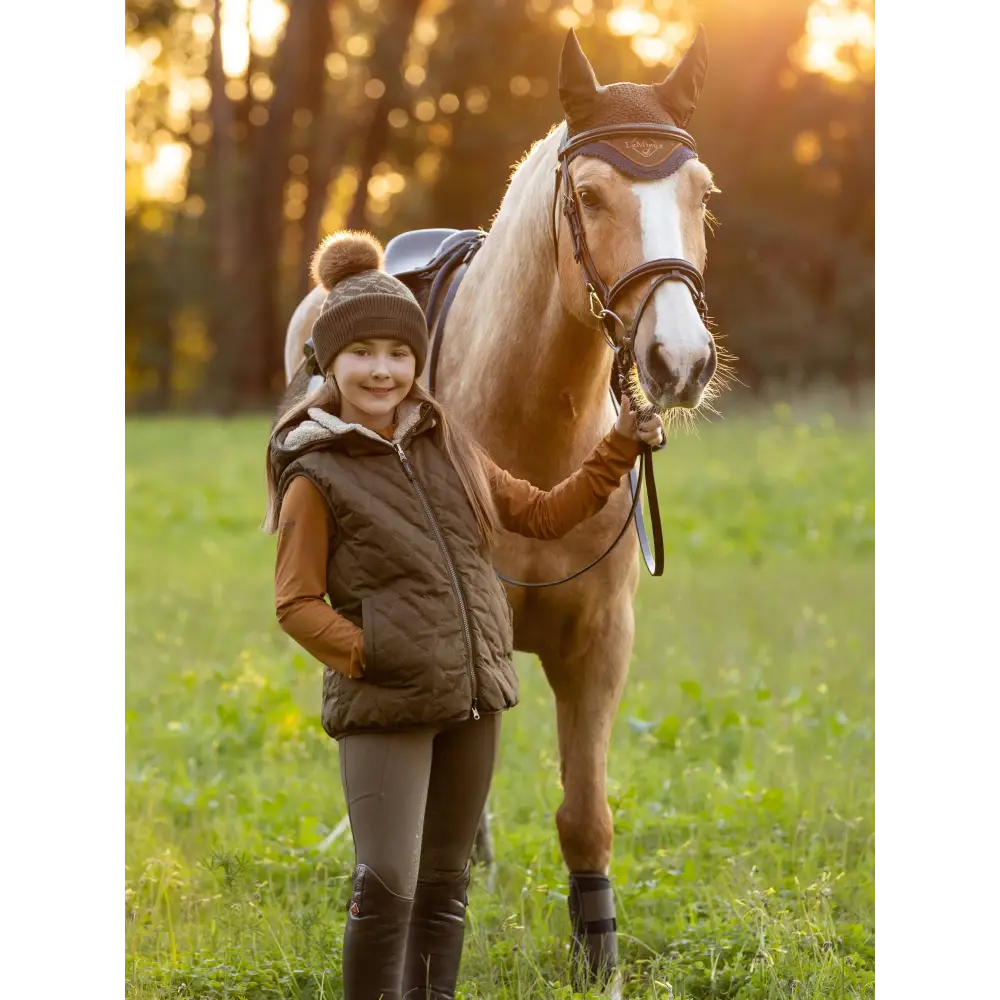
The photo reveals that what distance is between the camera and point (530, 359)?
9.27 ft

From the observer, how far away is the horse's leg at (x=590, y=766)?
9.91 ft

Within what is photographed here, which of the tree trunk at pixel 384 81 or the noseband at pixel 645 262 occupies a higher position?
the tree trunk at pixel 384 81

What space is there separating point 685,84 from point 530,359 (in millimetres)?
697

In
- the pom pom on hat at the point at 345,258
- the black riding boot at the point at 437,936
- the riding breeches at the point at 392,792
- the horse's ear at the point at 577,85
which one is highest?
the horse's ear at the point at 577,85

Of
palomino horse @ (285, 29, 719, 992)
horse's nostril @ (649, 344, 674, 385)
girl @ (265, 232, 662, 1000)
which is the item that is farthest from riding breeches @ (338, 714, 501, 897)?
horse's nostril @ (649, 344, 674, 385)

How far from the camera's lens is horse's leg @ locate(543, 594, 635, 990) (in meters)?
3.02

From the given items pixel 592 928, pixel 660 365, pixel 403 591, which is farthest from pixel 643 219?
pixel 592 928

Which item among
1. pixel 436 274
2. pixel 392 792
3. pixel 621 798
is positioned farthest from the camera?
pixel 621 798

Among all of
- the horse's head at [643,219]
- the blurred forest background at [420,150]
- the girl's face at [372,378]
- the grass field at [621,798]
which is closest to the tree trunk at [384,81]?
the blurred forest background at [420,150]

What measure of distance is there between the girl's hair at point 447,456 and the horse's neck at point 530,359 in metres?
0.45

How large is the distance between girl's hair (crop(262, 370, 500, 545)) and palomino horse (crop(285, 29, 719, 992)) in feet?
1.18

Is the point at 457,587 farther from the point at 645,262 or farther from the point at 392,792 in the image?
the point at 645,262

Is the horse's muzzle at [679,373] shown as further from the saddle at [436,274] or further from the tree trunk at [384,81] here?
the tree trunk at [384,81]
